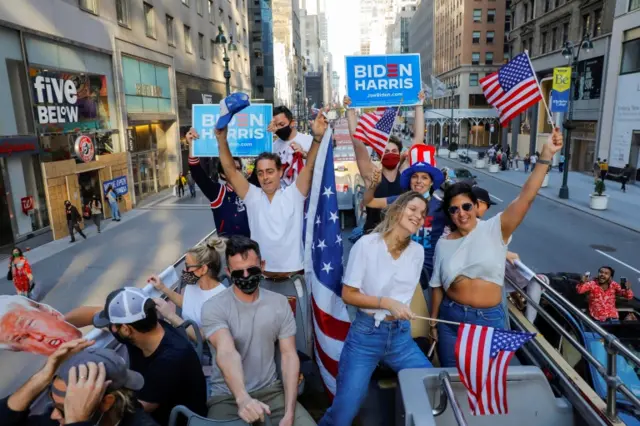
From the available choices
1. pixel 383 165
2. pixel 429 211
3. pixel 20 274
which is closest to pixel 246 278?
pixel 429 211

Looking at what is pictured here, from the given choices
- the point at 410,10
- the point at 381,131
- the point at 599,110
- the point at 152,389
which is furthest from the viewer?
the point at 410,10

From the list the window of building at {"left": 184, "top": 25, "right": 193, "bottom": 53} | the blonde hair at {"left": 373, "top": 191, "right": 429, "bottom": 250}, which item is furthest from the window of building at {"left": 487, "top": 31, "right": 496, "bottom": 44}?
the blonde hair at {"left": 373, "top": 191, "right": 429, "bottom": 250}

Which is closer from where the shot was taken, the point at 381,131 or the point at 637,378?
the point at 637,378

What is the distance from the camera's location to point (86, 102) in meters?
20.1

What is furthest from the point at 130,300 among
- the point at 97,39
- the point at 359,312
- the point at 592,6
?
the point at 592,6

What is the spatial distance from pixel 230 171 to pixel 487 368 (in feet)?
8.95

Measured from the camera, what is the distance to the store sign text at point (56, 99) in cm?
1705

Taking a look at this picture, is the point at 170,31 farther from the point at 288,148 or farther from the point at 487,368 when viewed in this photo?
the point at 487,368

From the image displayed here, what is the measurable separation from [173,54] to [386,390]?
3067 cm

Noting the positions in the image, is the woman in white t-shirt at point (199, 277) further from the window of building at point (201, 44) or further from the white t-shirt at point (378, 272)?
the window of building at point (201, 44)

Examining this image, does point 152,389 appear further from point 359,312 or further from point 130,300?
point 359,312

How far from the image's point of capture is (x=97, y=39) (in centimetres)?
2108

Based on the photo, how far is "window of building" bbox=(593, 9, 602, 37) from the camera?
32.4 m

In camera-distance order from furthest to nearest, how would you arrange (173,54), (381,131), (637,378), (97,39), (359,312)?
(173,54) < (97,39) < (381,131) < (637,378) < (359,312)
